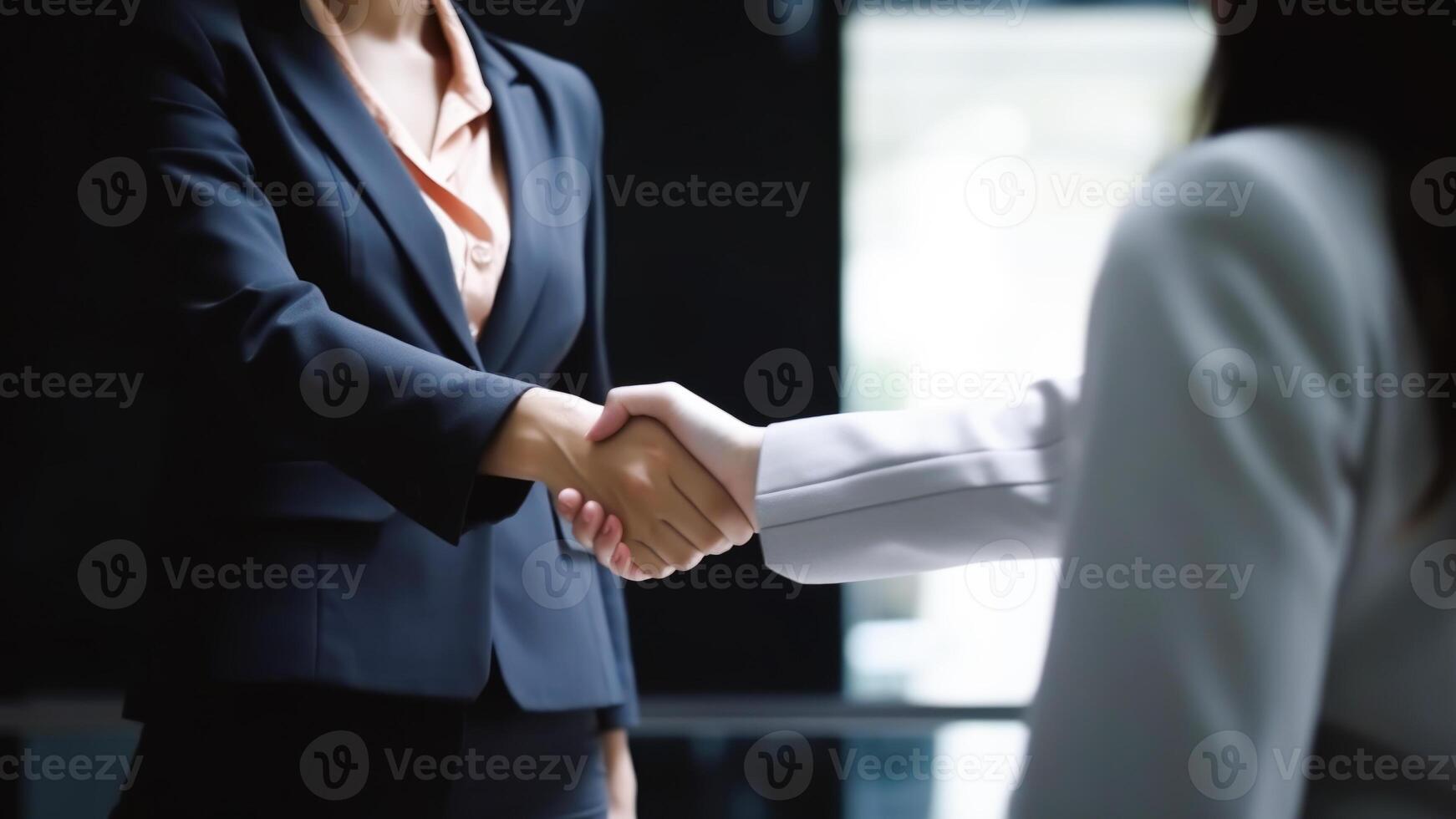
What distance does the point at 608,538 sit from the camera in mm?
1248

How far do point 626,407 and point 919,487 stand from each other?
1.27ft

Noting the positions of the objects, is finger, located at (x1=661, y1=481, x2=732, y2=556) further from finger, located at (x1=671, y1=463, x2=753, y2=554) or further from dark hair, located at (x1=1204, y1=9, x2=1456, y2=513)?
dark hair, located at (x1=1204, y1=9, x2=1456, y2=513)

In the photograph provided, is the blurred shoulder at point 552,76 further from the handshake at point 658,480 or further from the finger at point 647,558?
the finger at point 647,558

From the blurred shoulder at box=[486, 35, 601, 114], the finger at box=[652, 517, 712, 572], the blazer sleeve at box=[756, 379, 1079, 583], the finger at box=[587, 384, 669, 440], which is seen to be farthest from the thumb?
the blurred shoulder at box=[486, 35, 601, 114]

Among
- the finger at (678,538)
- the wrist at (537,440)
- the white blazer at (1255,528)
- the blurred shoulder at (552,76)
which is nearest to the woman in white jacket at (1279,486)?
the white blazer at (1255,528)

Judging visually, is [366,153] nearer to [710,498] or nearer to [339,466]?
[339,466]

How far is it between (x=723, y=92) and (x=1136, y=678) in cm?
228

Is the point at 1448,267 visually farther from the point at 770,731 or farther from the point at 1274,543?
the point at 770,731

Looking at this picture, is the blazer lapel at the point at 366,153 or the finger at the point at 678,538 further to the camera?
the finger at the point at 678,538

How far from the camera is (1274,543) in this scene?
475 mm

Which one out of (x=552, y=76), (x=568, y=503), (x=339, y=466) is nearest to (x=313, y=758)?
(x=339, y=466)

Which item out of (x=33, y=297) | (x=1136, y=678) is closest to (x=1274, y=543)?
(x=1136, y=678)

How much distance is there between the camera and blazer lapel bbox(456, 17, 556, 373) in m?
1.16

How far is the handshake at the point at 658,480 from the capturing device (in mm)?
1216
